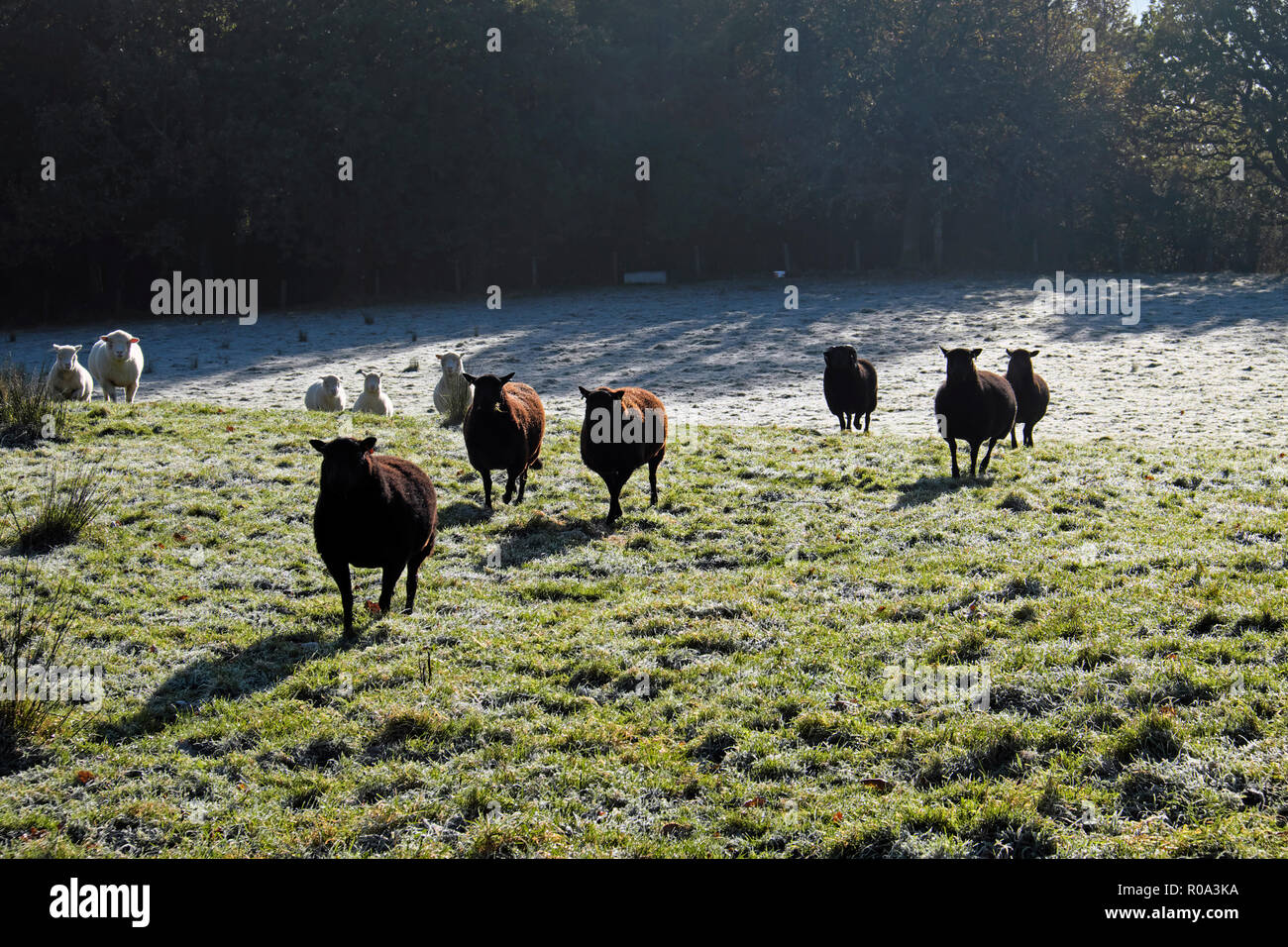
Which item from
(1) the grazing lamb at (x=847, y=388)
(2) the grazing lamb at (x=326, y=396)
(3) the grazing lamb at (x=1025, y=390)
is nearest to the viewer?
(3) the grazing lamb at (x=1025, y=390)

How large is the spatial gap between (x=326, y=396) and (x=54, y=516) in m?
9.15

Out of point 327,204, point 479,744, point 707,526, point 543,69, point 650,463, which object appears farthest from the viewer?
point 543,69

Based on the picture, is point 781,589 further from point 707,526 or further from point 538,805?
point 538,805

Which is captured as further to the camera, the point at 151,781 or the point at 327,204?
the point at 327,204

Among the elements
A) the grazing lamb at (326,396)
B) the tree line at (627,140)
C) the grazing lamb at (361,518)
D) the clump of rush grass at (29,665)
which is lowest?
the clump of rush grass at (29,665)

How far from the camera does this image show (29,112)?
38469 mm

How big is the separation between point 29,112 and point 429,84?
14.8 m

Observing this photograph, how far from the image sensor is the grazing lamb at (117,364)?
1830cm

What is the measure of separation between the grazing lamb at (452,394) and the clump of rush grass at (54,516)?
6.47 metres

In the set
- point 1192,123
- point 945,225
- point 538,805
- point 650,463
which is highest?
point 1192,123

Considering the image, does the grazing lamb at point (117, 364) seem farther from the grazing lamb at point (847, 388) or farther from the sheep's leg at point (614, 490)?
the grazing lamb at point (847, 388)

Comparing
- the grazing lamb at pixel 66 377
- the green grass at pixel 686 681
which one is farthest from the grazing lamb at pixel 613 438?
the grazing lamb at pixel 66 377

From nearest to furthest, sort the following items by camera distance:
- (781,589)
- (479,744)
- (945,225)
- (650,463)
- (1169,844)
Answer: (1169,844) < (479,744) < (781,589) < (650,463) < (945,225)

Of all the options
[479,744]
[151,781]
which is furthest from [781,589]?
[151,781]
